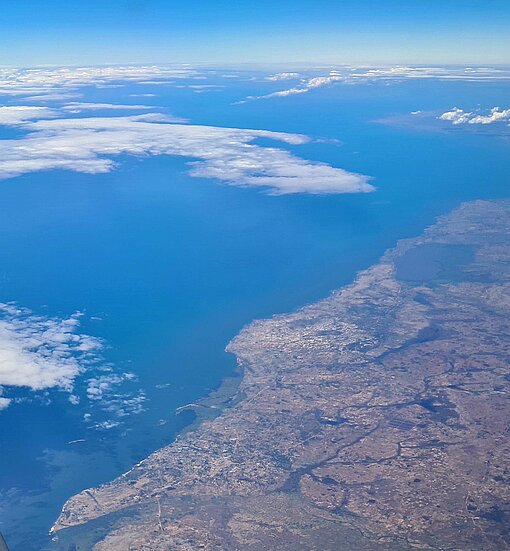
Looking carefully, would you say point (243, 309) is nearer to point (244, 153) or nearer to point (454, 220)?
point (454, 220)

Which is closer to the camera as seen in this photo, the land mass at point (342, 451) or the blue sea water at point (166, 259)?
the land mass at point (342, 451)

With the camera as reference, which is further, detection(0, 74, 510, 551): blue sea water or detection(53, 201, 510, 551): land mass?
detection(0, 74, 510, 551): blue sea water

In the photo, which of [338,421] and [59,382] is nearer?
[338,421]

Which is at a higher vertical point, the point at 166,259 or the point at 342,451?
the point at 166,259

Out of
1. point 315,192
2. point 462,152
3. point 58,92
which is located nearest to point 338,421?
point 315,192
